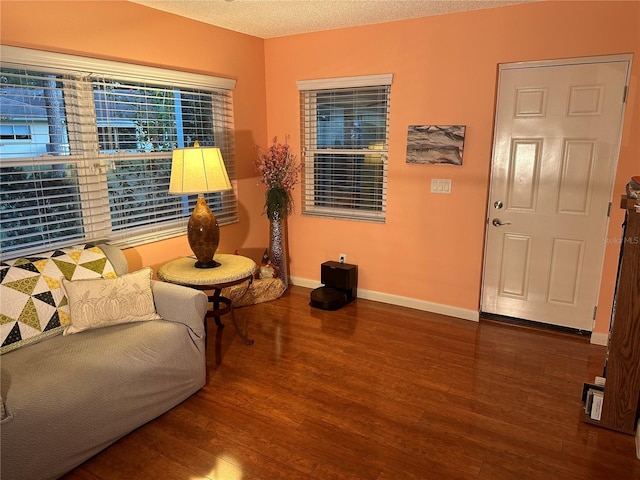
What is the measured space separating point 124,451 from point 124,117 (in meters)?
2.23

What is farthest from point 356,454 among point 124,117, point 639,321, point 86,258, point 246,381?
point 124,117

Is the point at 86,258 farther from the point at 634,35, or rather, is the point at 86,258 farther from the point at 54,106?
the point at 634,35

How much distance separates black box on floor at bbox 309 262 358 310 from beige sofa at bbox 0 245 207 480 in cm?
156

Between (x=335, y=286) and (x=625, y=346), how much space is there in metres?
2.44

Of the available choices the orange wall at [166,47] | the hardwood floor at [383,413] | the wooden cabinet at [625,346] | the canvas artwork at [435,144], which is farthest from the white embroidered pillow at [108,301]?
the wooden cabinet at [625,346]

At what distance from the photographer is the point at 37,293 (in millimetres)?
2471

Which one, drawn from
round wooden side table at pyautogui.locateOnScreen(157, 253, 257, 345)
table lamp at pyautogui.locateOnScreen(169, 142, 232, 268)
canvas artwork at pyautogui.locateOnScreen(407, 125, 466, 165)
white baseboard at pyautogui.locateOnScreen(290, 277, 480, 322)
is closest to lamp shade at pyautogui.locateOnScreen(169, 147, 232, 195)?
table lamp at pyautogui.locateOnScreen(169, 142, 232, 268)

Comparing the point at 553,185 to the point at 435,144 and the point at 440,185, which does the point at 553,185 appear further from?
the point at 435,144

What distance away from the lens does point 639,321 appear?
2354 mm

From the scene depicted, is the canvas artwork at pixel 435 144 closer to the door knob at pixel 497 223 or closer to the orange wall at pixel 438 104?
the orange wall at pixel 438 104

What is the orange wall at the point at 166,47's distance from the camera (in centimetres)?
270

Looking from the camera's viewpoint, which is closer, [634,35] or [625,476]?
[625,476]

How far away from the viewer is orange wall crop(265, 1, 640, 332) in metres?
3.16

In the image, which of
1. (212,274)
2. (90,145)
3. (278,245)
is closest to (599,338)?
(278,245)
